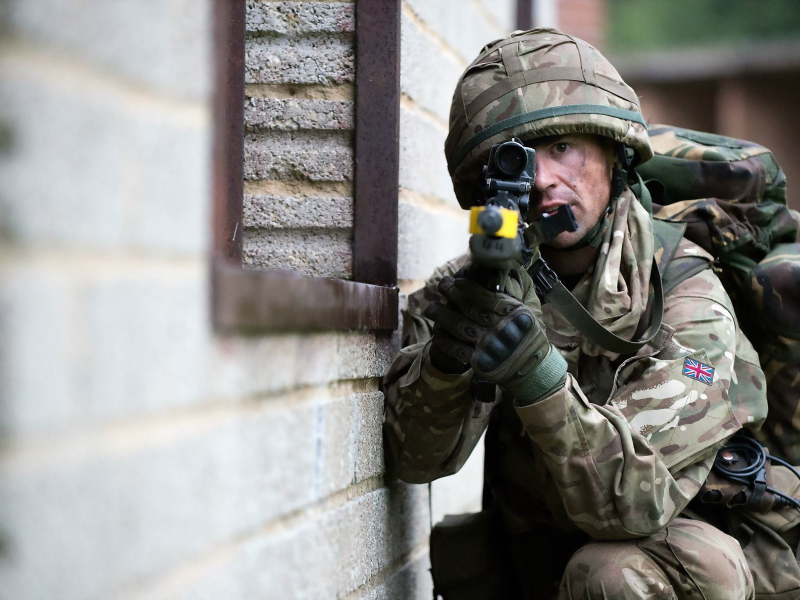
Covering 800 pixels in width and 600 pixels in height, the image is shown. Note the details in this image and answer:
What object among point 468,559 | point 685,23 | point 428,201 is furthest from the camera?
point 685,23

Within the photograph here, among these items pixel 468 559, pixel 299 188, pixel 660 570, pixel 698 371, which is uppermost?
pixel 299 188

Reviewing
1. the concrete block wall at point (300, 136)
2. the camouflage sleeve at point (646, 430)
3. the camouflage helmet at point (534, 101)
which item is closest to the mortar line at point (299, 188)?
the concrete block wall at point (300, 136)

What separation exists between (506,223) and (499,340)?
0.83 ft

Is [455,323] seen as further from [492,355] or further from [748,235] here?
[748,235]

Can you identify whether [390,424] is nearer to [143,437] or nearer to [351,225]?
[351,225]

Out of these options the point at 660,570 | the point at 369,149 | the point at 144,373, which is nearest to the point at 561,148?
the point at 369,149

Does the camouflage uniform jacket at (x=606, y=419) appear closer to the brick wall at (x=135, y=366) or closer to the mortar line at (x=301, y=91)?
the brick wall at (x=135, y=366)

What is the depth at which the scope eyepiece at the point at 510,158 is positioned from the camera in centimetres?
180

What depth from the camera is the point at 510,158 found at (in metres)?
1.82

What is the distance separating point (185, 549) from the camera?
1108mm

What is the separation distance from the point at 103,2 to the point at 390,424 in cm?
130

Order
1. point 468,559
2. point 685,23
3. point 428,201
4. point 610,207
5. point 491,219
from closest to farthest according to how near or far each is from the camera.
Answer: point 491,219 → point 610,207 → point 468,559 → point 428,201 → point 685,23

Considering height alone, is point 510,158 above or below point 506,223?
above

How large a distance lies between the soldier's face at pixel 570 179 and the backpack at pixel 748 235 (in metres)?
0.25
